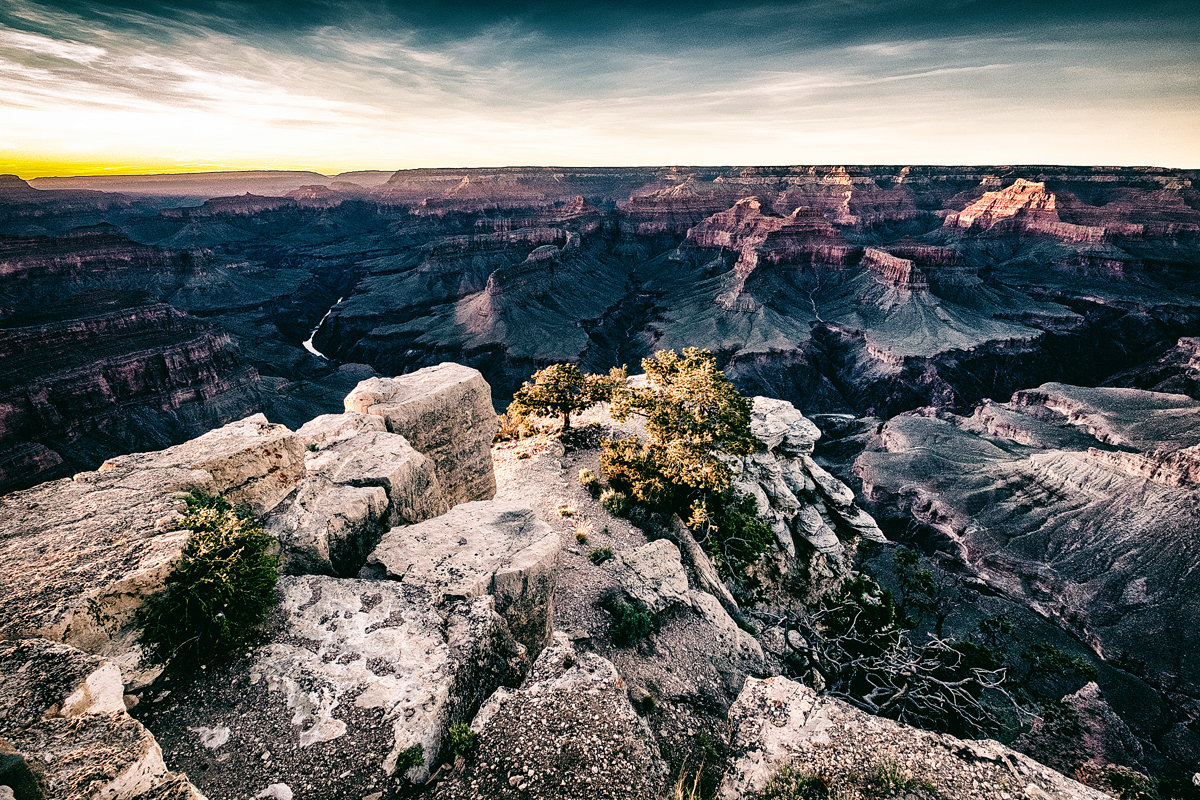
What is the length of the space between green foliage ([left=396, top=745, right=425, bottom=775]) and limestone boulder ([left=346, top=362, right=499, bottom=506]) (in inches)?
469

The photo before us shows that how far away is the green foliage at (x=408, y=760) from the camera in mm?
8406

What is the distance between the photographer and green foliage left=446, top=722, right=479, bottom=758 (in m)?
8.97

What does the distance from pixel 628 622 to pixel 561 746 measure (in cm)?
587

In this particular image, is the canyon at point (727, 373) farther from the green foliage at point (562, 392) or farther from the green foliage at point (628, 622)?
the green foliage at point (562, 392)

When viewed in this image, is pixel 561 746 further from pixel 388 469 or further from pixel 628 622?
pixel 388 469

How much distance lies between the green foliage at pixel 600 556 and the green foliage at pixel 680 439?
3521 millimetres

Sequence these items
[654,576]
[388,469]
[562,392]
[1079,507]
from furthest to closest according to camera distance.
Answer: [1079,507] → [562,392] → [654,576] → [388,469]

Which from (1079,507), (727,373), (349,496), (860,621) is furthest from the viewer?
(727,373)

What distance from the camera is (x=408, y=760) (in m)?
8.43

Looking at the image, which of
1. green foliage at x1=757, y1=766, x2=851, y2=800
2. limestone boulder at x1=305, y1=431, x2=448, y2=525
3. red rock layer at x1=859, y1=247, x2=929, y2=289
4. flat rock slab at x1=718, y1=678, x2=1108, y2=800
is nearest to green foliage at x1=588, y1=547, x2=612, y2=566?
limestone boulder at x1=305, y1=431, x2=448, y2=525

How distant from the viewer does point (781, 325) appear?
91.1 m

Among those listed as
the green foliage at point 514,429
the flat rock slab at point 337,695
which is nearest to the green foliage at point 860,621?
the flat rock slab at point 337,695

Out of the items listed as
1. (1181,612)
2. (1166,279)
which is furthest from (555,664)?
(1166,279)

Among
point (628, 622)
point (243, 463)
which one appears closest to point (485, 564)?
point (628, 622)
